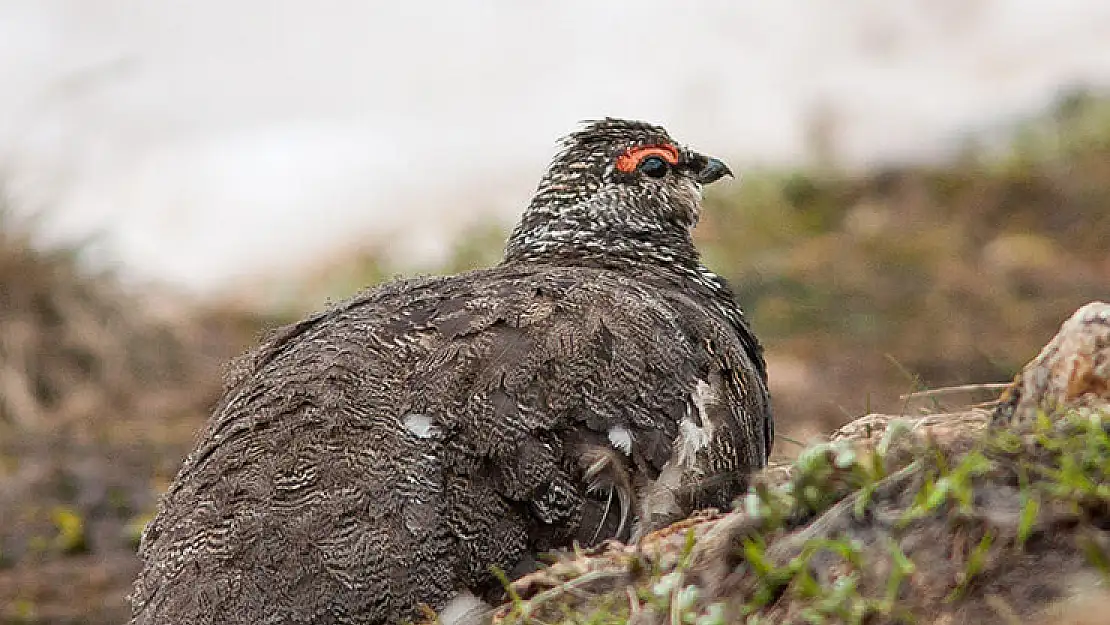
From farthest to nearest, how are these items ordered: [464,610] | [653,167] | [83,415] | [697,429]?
[83,415], [653,167], [697,429], [464,610]

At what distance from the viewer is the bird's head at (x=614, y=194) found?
19.4 feet

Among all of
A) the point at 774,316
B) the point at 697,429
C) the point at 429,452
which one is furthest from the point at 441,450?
the point at 774,316

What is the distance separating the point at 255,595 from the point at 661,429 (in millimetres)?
1212

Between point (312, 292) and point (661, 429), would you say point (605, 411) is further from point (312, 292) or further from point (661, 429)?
point (312, 292)

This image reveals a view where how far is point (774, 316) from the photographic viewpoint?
12.0 meters

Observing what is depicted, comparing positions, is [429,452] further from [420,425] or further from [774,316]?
[774,316]

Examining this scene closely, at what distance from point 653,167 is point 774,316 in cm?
609

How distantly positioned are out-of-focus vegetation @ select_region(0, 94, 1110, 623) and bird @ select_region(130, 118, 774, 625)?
10.8 ft

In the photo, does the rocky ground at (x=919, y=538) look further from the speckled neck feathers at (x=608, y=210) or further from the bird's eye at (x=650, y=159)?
the bird's eye at (x=650, y=159)

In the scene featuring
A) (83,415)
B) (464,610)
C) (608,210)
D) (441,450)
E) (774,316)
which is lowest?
(464,610)

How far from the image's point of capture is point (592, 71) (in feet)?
49.5

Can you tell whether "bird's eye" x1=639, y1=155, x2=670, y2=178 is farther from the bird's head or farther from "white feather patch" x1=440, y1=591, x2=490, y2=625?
"white feather patch" x1=440, y1=591, x2=490, y2=625

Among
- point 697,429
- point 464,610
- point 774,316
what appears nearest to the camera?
point 464,610

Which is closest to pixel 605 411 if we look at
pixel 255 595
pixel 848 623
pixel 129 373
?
pixel 255 595
